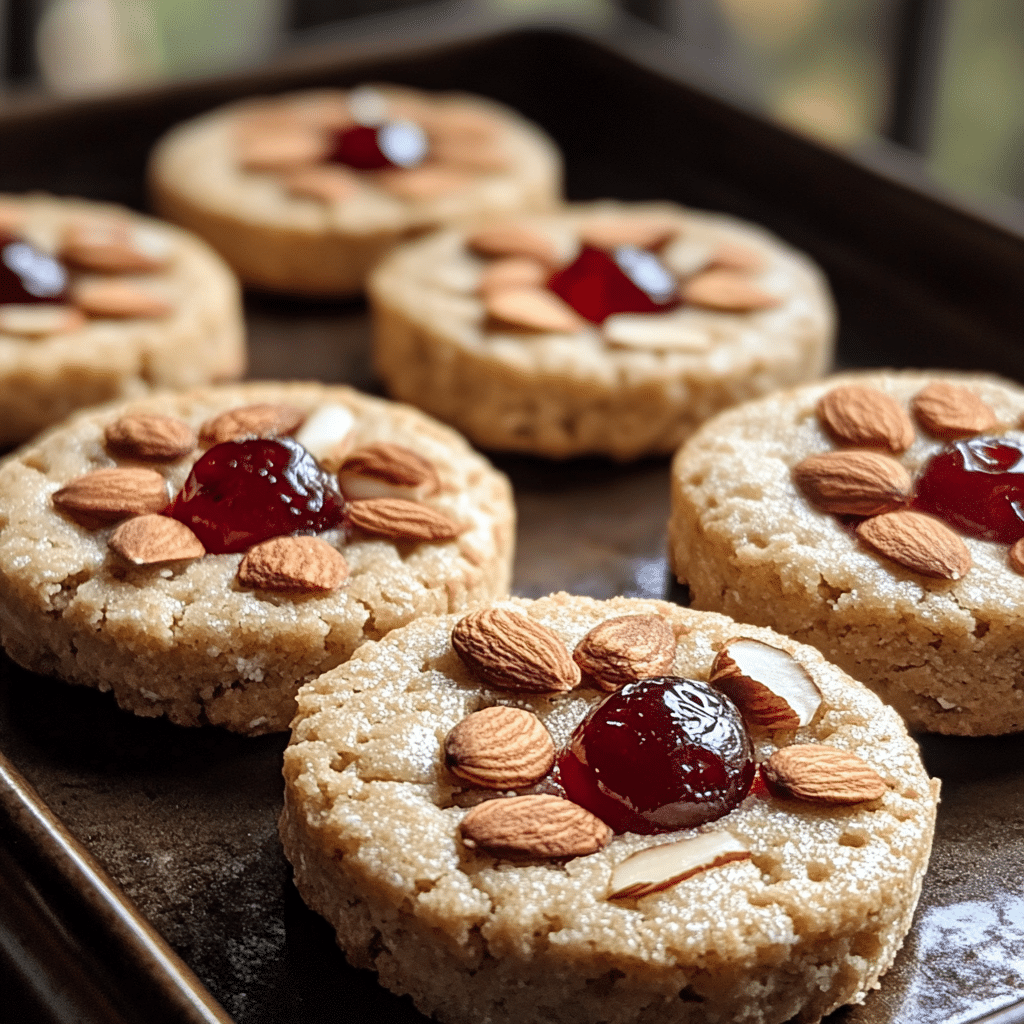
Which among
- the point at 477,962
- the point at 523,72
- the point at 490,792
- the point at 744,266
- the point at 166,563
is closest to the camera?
the point at 477,962

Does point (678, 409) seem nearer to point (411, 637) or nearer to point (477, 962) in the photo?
point (411, 637)

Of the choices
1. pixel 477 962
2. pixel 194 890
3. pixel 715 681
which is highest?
pixel 715 681

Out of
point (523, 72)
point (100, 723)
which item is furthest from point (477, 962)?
point (523, 72)

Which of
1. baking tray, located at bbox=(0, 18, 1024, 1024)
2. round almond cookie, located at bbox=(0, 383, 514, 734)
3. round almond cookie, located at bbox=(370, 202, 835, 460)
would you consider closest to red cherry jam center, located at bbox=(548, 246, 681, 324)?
round almond cookie, located at bbox=(370, 202, 835, 460)

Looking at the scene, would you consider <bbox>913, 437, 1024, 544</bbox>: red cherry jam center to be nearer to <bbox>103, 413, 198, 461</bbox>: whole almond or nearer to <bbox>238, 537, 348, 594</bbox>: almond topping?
<bbox>238, 537, 348, 594</bbox>: almond topping

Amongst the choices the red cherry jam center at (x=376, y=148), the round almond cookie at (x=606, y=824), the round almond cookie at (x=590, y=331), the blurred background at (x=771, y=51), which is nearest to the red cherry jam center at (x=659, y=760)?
the round almond cookie at (x=606, y=824)

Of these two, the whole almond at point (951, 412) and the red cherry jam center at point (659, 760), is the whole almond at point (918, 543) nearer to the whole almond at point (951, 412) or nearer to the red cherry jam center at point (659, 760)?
the whole almond at point (951, 412)
